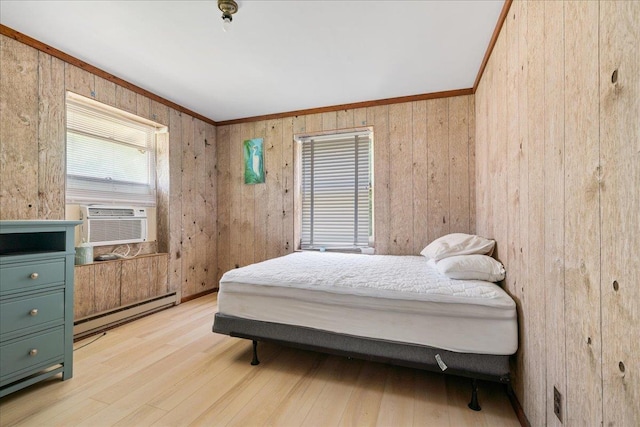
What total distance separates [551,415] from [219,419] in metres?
1.57

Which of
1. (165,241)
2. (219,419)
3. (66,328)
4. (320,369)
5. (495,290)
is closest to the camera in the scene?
A: (219,419)

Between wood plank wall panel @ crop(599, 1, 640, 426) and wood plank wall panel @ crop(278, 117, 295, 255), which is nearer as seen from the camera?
wood plank wall panel @ crop(599, 1, 640, 426)

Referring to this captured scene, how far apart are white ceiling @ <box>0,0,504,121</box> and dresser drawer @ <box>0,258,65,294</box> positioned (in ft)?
5.48

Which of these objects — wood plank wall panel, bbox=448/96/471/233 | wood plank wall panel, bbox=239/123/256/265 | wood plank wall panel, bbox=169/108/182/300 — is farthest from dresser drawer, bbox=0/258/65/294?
wood plank wall panel, bbox=448/96/471/233

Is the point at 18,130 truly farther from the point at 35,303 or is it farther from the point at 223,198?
the point at 223,198

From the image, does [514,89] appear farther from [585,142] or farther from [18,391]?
[18,391]

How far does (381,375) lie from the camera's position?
6.20 feet

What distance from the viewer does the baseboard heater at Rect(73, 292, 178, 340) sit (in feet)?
7.93

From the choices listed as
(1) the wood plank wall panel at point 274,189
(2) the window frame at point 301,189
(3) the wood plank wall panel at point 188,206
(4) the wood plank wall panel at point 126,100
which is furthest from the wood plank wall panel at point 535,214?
(3) the wood plank wall panel at point 188,206

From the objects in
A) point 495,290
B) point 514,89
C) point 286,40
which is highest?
point 286,40

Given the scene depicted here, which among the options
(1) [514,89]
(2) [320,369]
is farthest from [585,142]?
(2) [320,369]

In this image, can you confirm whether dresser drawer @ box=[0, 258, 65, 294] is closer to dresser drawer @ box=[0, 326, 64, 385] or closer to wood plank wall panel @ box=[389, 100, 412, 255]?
dresser drawer @ box=[0, 326, 64, 385]

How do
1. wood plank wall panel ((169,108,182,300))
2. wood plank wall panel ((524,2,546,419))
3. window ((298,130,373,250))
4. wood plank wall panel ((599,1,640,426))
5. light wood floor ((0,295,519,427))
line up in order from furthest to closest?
1. window ((298,130,373,250))
2. wood plank wall panel ((169,108,182,300))
3. light wood floor ((0,295,519,427))
4. wood plank wall panel ((524,2,546,419))
5. wood plank wall panel ((599,1,640,426))

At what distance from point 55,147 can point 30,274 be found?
1221 mm
